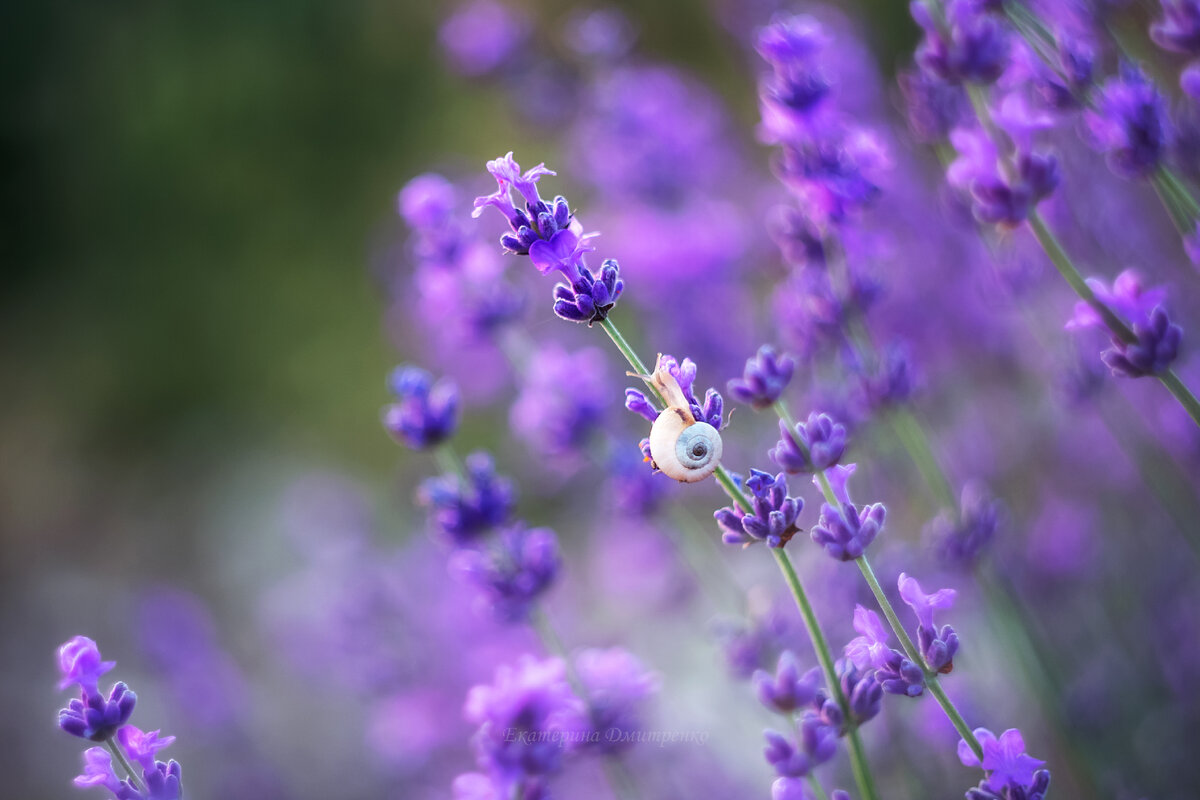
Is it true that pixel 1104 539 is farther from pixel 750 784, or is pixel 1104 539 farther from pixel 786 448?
pixel 786 448

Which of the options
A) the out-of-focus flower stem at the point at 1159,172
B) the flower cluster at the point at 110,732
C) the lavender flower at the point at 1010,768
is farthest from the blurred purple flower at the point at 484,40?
the lavender flower at the point at 1010,768

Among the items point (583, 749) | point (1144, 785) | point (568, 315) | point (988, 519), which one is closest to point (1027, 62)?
point (988, 519)

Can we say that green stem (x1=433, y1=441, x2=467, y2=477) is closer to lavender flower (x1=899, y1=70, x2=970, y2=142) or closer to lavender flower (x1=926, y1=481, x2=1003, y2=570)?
lavender flower (x1=926, y1=481, x2=1003, y2=570)

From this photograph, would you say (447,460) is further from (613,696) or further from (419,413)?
(613,696)

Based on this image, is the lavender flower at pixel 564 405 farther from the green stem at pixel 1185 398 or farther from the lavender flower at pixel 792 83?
the green stem at pixel 1185 398

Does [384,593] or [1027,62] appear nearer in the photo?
[1027,62]

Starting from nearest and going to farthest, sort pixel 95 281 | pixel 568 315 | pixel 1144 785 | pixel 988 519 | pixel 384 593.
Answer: pixel 568 315 < pixel 988 519 < pixel 1144 785 < pixel 384 593 < pixel 95 281

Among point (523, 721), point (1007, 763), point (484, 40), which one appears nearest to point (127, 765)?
point (523, 721)
